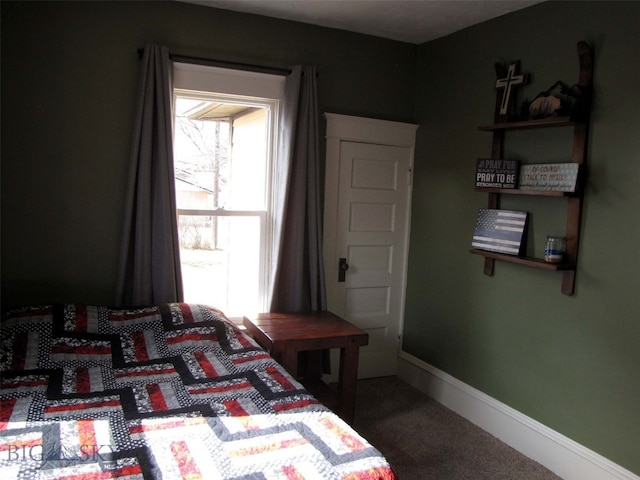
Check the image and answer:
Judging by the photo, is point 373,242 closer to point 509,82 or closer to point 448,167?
point 448,167

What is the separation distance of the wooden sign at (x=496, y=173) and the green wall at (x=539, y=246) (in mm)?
116

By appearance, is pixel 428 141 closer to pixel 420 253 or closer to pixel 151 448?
pixel 420 253

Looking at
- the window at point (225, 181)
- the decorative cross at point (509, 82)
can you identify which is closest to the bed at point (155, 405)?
the window at point (225, 181)

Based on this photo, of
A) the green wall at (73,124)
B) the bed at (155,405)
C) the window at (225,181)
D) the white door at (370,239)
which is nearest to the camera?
the bed at (155,405)

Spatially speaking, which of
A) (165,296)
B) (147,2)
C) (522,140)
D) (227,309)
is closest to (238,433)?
(165,296)

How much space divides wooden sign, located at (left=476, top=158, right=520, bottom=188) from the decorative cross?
292 mm

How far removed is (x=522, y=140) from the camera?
294 centimetres

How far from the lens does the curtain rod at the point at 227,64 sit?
120 inches

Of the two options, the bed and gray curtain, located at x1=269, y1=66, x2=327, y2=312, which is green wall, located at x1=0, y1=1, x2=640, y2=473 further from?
the bed

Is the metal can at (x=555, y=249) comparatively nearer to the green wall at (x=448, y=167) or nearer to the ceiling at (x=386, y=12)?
the green wall at (x=448, y=167)

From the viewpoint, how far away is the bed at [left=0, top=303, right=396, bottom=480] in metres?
1.65

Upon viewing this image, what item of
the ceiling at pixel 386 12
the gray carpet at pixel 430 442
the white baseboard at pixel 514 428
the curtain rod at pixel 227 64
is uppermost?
the ceiling at pixel 386 12

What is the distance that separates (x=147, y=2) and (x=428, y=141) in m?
1.97

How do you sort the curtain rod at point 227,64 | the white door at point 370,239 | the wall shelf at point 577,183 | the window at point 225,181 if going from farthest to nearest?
the white door at point 370,239 → the window at point 225,181 → the curtain rod at point 227,64 → the wall shelf at point 577,183
